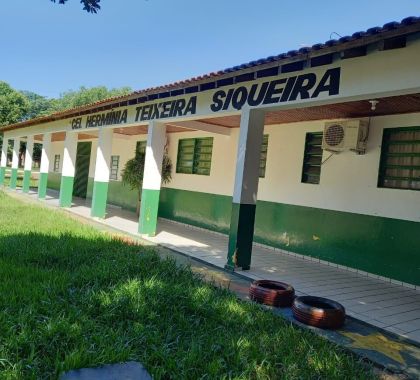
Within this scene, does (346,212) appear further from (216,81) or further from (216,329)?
(216,329)

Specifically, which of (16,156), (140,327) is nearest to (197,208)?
(140,327)

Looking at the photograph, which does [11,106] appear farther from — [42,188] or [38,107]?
[42,188]

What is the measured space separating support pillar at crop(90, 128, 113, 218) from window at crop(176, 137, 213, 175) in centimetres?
224

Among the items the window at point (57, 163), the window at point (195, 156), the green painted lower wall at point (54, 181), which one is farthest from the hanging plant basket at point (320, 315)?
the window at point (57, 163)

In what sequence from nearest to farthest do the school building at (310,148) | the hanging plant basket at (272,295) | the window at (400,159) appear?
1. the hanging plant basket at (272,295)
2. the school building at (310,148)
3. the window at (400,159)

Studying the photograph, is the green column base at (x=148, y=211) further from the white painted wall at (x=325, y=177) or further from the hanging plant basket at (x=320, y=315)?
the hanging plant basket at (x=320, y=315)

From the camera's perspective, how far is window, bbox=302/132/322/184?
8.83m

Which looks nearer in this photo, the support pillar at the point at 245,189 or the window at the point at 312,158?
the support pillar at the point at 245,189

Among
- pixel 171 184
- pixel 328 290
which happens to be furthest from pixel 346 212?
pixel 171 184

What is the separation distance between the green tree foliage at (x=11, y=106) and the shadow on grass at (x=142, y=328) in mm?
33560

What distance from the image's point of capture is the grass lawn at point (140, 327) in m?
3.24

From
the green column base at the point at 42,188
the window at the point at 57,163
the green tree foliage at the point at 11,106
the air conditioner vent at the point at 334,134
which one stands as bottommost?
the green column base at the point at 42,188

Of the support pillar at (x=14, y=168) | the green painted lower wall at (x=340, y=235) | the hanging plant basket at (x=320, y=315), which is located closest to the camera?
the hanging plant basket at (x=320, y=315)

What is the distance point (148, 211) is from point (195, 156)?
10.7 ft
